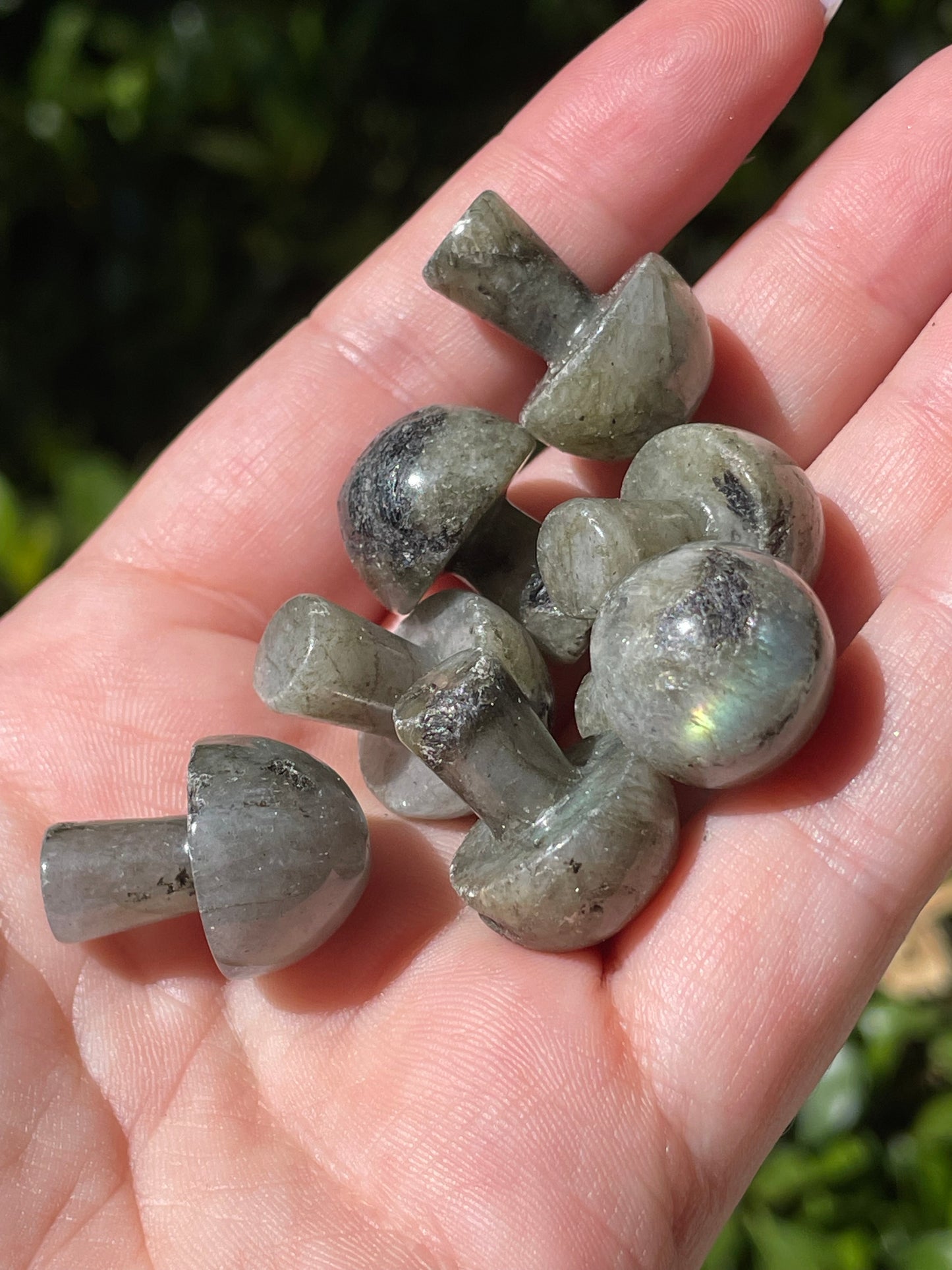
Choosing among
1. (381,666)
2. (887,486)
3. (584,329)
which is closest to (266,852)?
(381,666)

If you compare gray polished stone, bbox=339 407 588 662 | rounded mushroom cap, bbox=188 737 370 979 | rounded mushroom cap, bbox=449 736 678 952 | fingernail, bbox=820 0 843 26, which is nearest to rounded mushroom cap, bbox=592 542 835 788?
rounded mushroom cap, bbox=449 736 678 952

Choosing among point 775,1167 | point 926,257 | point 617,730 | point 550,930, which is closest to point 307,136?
point 926,257

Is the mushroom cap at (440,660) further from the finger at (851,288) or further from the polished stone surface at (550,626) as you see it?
the finger at (851,288)

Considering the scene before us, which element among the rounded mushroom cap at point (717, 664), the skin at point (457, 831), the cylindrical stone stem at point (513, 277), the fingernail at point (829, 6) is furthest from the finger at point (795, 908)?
the fingernail at point (829, 6)

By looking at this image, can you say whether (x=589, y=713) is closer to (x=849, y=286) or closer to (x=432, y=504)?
(x=432, y=504)

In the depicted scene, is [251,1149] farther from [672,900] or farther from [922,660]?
[922,660]

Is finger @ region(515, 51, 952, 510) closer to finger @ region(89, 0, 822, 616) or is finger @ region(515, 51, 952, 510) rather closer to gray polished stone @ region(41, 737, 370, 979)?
finger @ region(89, 0, 822, 616)
